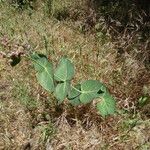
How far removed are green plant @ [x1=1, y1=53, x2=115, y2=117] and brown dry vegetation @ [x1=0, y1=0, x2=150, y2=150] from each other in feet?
0.55

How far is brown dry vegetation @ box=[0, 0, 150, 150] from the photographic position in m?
2.67

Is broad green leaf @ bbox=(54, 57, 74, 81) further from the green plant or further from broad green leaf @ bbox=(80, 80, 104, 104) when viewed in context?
broad green leaf @ bbox=(80, 80, 104, 104)

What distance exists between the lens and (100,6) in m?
3.97

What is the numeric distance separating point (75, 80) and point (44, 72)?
1.97 ft

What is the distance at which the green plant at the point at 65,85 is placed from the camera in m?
2.49

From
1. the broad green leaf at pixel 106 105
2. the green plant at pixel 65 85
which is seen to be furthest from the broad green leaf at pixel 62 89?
Result: the broad green leaf at pixel 106 105

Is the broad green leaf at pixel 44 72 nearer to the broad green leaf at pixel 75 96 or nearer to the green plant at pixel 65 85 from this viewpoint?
the green plant at pixel 65 85

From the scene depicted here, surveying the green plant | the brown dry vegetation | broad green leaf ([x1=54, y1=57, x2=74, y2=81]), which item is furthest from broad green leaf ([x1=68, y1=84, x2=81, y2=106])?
the brown dry vegetation

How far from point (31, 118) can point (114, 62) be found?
2.86 ft

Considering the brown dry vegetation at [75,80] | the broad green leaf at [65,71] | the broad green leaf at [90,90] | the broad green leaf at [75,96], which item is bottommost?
the brown dry vegetation at [75,80]

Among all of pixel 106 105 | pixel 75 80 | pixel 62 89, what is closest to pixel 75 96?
pixel 62 89

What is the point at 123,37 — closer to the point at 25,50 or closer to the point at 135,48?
the point at 135,48

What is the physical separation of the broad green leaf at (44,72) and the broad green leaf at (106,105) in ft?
1.13

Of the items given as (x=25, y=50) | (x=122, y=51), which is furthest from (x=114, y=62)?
(x=25, y=50)
